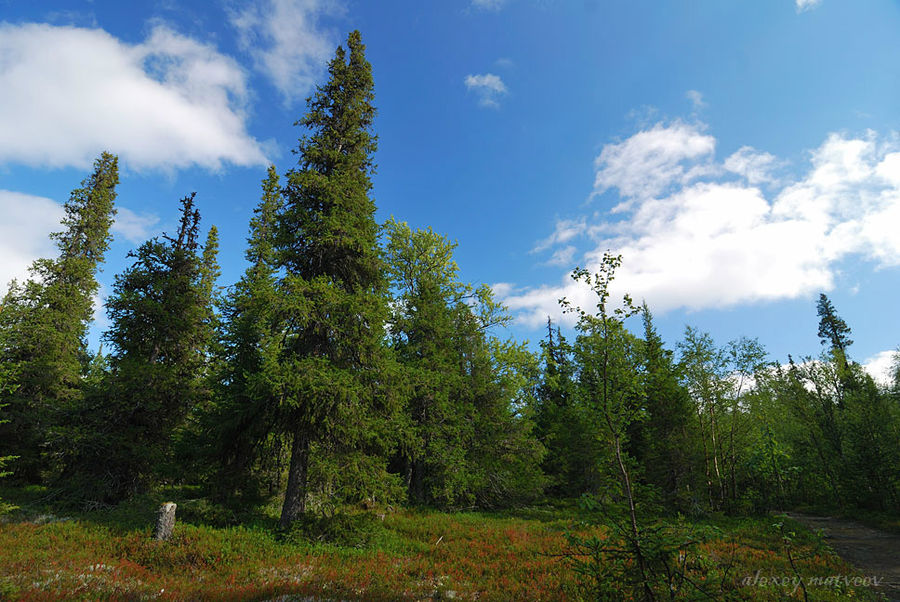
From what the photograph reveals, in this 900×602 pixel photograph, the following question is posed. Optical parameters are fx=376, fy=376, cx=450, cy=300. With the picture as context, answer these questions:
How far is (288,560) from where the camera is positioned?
34.8 ft

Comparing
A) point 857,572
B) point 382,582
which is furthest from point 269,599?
point 857,572

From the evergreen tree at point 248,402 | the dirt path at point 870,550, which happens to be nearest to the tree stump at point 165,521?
the evergreen tree at point 248,402

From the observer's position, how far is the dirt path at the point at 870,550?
11656 millimetres

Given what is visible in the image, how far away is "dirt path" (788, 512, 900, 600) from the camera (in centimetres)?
1166

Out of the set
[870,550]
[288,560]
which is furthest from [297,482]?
[870,550]

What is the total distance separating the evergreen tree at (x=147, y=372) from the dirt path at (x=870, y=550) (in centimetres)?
2545

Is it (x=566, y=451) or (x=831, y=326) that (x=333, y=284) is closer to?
(x=566, y=451)

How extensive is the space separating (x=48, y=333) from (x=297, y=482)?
19186mm

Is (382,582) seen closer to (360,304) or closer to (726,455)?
(360,304)

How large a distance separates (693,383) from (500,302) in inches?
518

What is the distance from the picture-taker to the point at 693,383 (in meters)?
23.7

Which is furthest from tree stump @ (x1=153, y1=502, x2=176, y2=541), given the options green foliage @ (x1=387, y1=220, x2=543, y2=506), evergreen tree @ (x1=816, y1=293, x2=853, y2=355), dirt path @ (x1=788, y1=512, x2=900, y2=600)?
evergreen tree @ (x1=816, y1=293, x2=853, y2=355)

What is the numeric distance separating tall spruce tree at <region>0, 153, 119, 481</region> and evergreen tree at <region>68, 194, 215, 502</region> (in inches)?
149

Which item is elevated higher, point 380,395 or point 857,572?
point 380,395
